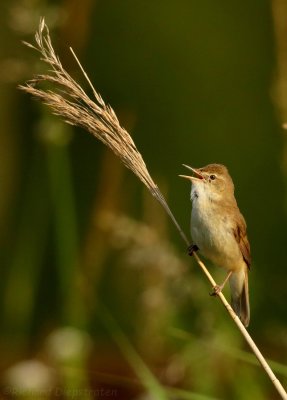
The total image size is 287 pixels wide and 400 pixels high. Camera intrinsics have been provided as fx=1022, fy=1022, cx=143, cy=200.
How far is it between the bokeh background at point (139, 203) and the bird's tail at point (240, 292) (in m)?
0.13

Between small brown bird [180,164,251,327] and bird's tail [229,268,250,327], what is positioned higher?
small brown bird [180,164,251,327]

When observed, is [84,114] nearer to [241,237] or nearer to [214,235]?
[214,235]

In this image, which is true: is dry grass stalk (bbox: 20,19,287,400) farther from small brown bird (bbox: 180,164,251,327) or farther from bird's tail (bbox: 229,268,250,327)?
bird's tail (bbox: 229,268,250,327)

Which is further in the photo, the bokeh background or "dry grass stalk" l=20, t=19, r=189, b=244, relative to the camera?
the bokeh background

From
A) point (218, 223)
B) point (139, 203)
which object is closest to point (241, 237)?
point (218, 223)

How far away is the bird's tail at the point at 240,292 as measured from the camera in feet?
13.9

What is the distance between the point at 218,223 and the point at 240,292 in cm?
44

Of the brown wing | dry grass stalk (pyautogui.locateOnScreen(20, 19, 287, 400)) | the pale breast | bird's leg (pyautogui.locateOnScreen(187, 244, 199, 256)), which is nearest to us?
dry grass stalk (pyautogui.locateOnScreen(20, 19, 287, 400))

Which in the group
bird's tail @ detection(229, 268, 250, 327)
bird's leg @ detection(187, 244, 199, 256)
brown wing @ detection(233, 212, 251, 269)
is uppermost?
bird's leg @ detection(187, 244, 199, 256)

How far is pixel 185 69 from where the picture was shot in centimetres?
992

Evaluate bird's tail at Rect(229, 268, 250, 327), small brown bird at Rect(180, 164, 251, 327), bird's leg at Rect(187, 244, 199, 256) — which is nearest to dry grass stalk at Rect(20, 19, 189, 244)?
bird's leg at Rect(187, 244, 199, 256)

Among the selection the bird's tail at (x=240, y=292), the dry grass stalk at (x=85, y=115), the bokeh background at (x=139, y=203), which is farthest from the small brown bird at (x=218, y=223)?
the dry grass stalk at (x=85, y=115)

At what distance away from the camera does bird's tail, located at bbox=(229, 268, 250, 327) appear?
4250mm

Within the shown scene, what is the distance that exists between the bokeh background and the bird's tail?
0.42 feet
